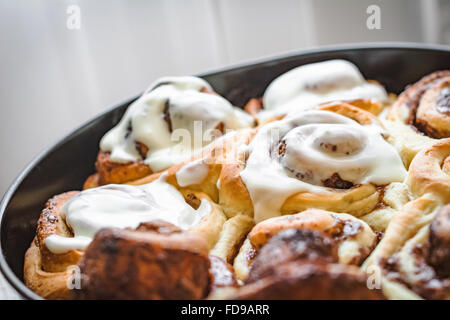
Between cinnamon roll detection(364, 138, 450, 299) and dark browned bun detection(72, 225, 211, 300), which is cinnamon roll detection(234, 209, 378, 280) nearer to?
cinnamon roll detection(364, 138, 450, 299)

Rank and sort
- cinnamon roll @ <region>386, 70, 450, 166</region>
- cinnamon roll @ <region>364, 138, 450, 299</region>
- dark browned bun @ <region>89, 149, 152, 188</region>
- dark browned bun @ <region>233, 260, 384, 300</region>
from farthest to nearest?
dark browned bun @ <region>89, 149, 152, 188</region> → cinnamon roll @ <region>386, 70, 450, 166</region> → cinnamon roll @ <region>364, 138, 450, 299</region> → dark browned bun @ <region>233, 260, 384, 300</region>

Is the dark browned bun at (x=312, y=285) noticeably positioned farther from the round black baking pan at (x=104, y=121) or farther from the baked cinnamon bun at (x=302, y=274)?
the round black baking pan at (x=104, y=121)

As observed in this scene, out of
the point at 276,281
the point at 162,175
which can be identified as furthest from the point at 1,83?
the point at 276,281

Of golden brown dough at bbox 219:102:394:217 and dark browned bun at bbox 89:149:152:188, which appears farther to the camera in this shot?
dark browned bun at bbox 89:149:152:188

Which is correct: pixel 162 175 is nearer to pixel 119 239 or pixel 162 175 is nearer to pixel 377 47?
pixel 119 239

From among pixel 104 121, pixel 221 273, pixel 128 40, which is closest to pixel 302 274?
pixel 221 273

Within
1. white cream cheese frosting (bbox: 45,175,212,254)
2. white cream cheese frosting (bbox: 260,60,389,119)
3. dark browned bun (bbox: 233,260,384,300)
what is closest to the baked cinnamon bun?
dark browned bun (bbox: 233,260,384,300)

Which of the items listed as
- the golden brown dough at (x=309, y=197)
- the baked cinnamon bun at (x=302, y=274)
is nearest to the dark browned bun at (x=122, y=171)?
the golden brown dough at (x=309, y=197)

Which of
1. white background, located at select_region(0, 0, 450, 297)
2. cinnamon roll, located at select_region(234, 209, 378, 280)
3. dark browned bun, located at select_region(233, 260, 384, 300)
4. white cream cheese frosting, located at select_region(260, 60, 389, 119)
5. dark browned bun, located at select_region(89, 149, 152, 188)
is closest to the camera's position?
dark browned bun, located at select_region(233, 260, 384, 300)
